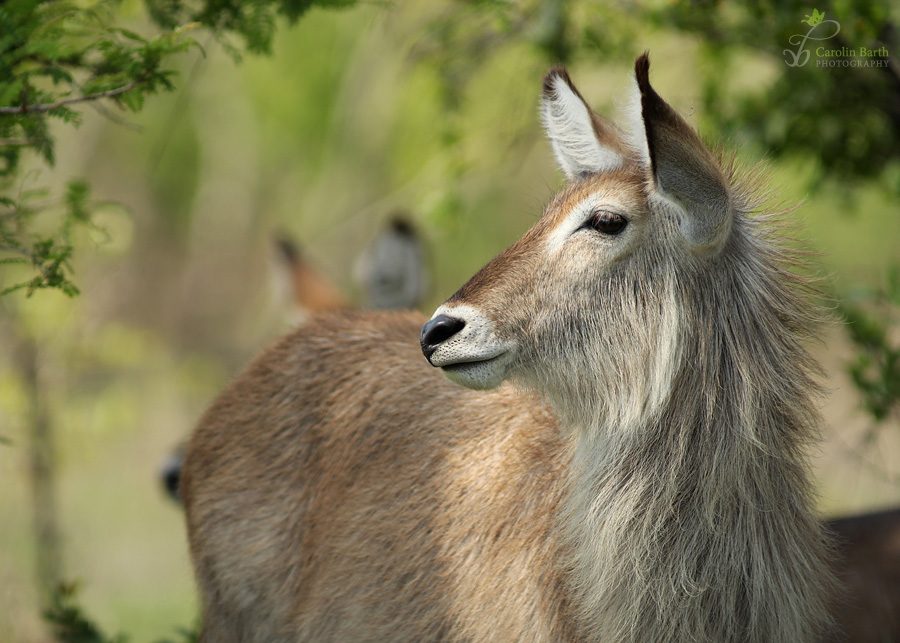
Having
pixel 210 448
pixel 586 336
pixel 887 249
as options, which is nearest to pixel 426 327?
pixel 586 336

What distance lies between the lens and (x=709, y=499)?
278 cm

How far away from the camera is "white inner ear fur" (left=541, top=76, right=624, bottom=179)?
302cm

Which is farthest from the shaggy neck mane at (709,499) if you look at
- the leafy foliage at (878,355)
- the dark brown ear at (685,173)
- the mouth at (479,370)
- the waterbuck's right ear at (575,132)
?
the leafy foliage at (878,355)

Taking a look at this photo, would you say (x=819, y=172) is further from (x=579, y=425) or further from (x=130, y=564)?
(x=130, y=564)

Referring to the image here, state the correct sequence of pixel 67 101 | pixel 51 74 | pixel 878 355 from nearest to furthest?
pixel 67 101, pixel 51 74, pixel 878 355

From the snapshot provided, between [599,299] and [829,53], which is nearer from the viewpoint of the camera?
[599,299]

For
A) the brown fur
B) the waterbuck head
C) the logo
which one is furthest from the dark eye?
the logo

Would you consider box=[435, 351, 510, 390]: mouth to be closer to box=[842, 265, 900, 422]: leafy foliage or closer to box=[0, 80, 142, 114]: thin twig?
box=[0, 80, 142, 114]: thin twig

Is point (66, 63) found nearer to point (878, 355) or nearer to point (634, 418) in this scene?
point (634, 418)

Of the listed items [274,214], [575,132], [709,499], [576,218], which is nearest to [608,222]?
[576,218]

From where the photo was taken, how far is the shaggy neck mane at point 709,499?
9.15 feet

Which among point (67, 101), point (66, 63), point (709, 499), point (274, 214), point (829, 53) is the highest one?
point (274, 214)

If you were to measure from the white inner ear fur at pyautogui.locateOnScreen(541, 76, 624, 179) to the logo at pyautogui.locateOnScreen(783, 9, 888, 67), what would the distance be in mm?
1498

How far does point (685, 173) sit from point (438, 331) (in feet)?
2.84
